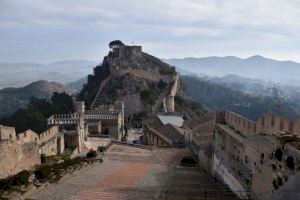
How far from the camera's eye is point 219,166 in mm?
21125

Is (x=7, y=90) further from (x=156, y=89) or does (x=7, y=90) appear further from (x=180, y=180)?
(x=180, y=180)

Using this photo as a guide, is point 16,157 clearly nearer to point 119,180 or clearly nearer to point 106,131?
point 119,180

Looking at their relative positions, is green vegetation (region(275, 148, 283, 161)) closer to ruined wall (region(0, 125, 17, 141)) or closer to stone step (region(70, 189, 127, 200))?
stone step (region(70, 189, 127, 200))

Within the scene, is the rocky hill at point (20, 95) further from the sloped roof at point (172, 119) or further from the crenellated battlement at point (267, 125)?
the crenellated battlement at point (267, 125)

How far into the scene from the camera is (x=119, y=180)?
19609 millimetres

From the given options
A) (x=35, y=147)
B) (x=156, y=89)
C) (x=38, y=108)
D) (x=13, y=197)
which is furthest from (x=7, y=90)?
(x=13, y=197)

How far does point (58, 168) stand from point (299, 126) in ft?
43.2

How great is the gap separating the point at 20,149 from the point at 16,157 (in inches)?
28.5

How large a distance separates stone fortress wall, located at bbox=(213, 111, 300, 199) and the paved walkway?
3.31m

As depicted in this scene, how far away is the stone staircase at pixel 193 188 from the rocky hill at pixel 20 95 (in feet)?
364

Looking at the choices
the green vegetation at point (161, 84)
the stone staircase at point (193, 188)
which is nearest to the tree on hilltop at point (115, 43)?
→ the green vegetation at point (161, 84)

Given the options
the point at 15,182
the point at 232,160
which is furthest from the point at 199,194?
the point at 15,182

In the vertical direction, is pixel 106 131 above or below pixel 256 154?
below

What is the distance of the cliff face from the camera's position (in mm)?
70062
